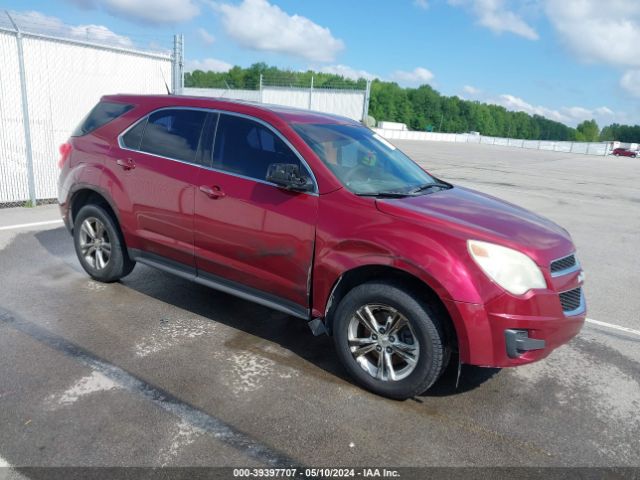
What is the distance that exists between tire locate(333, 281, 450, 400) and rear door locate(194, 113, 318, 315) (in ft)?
1.35

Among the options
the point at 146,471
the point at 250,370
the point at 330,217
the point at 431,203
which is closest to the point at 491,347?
the point at 431,203

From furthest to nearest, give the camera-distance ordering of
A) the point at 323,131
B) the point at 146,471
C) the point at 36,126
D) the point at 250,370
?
the point at 36,126
the point at 323,131
the point at 250,370
the point at 146,471

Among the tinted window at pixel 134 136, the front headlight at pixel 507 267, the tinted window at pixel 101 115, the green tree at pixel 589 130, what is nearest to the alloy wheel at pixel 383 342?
the front headlight at pixel 507 267

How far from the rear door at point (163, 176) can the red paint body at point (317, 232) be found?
0.01m

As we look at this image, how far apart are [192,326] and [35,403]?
4.75 ft

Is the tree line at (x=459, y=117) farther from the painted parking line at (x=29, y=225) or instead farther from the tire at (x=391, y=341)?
the tire at (x=391, y=341)

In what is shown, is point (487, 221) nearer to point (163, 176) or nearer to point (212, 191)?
point (212, 191)

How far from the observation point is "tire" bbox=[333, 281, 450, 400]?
10.5 feet

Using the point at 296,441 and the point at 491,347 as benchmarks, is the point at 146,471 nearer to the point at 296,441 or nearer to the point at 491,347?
the point at 296,441

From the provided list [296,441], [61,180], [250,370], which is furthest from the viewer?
[61,180]

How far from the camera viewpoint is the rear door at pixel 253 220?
368 cm

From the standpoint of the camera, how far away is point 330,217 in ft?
11.5

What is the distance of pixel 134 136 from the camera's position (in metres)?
4.79

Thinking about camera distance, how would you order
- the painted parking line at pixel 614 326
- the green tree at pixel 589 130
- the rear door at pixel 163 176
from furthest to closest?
the green tree at pixel 589 130 → the painted parking line at pixel 614 326 → the rear door at pixel 163 176
